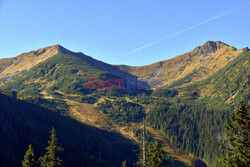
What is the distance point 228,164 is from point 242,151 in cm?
212

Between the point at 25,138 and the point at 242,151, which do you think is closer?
the point at 242,151

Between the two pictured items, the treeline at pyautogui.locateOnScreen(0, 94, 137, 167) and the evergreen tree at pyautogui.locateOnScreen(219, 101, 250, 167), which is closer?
the evergreen tree at pyautogui.locateOnScreen(219, 101, 250, 167)

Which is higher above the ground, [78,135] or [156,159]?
[156,159]

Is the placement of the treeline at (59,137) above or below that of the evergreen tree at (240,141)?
below

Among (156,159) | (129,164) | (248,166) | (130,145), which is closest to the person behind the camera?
(248,166)

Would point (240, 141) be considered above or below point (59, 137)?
above

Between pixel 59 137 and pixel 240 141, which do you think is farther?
pixel 59 137

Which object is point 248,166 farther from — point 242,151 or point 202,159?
point 202,159

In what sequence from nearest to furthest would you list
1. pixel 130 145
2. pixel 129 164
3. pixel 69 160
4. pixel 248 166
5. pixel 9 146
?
1. pixel 248 166
2. pixel 9 146
3. pixel 69 160
4. pixel 129 164
5. pixel 130 145

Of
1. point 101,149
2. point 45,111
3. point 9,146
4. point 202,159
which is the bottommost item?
point 202,159

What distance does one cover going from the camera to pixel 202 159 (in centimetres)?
19825

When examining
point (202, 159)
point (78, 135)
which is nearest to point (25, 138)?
point (78, 135)

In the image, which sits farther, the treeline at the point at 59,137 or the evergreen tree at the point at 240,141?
the treeline at the point at 59,137

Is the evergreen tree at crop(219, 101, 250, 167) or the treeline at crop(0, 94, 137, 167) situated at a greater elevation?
the evergreen tree at crop(219, 101, 250, 167)
